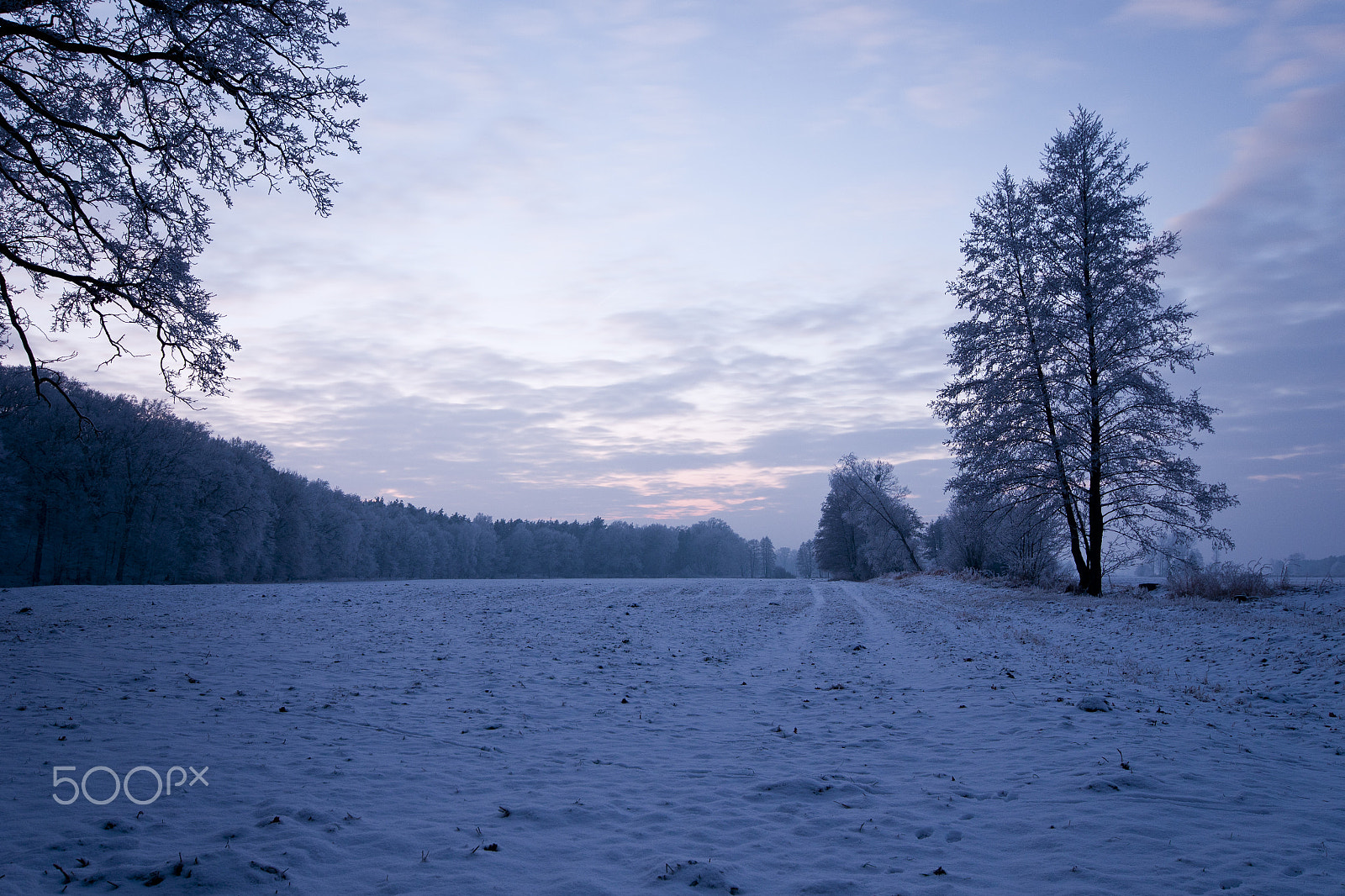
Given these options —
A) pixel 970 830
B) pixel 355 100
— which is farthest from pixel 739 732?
pixel 355 100

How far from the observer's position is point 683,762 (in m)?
6.46

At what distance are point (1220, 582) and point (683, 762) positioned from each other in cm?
1752

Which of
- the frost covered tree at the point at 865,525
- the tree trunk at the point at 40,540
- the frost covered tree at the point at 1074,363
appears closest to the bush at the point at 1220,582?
the frost covered tree at the point at 1074,363

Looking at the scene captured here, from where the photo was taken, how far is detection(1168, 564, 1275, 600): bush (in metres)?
15.9

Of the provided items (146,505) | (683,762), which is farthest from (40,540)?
(683,762)

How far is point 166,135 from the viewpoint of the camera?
10148 millimetres

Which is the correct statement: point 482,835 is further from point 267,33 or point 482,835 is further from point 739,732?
point 267,33

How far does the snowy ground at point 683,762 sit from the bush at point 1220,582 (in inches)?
97.6

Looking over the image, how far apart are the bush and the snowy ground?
2.48 m

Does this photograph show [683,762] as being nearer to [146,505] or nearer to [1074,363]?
[1074,363]

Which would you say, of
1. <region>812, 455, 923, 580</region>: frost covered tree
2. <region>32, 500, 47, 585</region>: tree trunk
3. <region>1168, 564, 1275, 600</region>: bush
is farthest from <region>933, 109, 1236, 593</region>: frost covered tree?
<region>32, 500, 47, 585</region>: tree trunk

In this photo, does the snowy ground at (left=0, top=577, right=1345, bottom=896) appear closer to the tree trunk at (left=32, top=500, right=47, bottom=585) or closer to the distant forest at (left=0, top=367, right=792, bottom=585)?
the distant forest at (left=0, top=367, right=792, bottom=585)

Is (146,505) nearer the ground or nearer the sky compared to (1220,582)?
nearer the sky

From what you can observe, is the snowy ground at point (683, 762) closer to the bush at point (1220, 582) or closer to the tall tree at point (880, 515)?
the bush at point (1220, 582)
